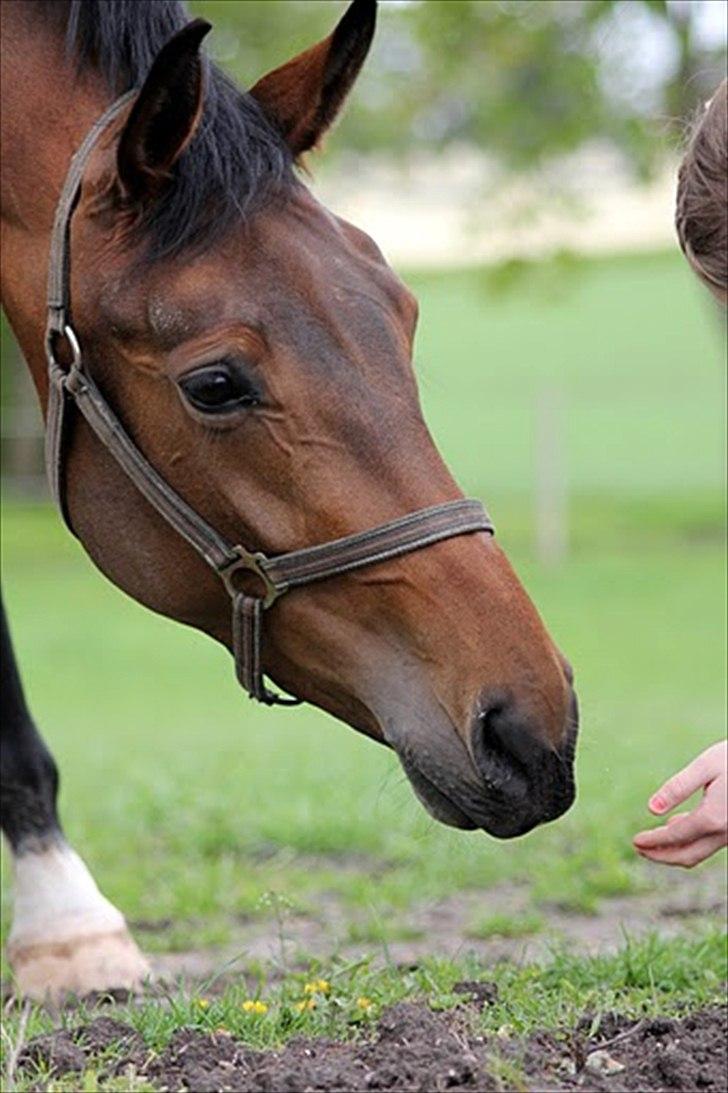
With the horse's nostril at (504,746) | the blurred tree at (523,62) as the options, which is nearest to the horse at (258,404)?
the horse's nostril at (504,746)

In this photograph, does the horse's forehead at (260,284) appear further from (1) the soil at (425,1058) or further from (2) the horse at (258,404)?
(1) the soil at (425,1058)

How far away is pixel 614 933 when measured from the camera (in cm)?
429

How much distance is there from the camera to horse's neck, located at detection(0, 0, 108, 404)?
3246mm

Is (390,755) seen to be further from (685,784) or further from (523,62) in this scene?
(523,62)

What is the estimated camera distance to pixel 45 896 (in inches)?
159

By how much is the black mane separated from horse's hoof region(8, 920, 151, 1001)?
1.69 meters

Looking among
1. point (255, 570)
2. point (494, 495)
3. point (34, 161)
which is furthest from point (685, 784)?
point (494, 495)

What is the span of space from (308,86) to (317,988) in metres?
1.67

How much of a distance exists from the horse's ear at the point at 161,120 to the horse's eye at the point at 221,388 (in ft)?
1.19

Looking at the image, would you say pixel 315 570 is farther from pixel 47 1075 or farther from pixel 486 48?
pixel 486 48

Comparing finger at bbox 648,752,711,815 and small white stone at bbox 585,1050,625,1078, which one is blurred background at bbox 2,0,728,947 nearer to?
finger at bbox 648,752,711,815

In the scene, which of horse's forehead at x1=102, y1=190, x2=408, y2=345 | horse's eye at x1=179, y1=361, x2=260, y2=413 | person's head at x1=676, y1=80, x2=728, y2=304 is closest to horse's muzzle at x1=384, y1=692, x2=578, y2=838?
horse's eye at x1=179, y1=361, x2=260, y2=413

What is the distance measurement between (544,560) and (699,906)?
15.2 metres

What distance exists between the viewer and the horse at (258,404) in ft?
9.07
